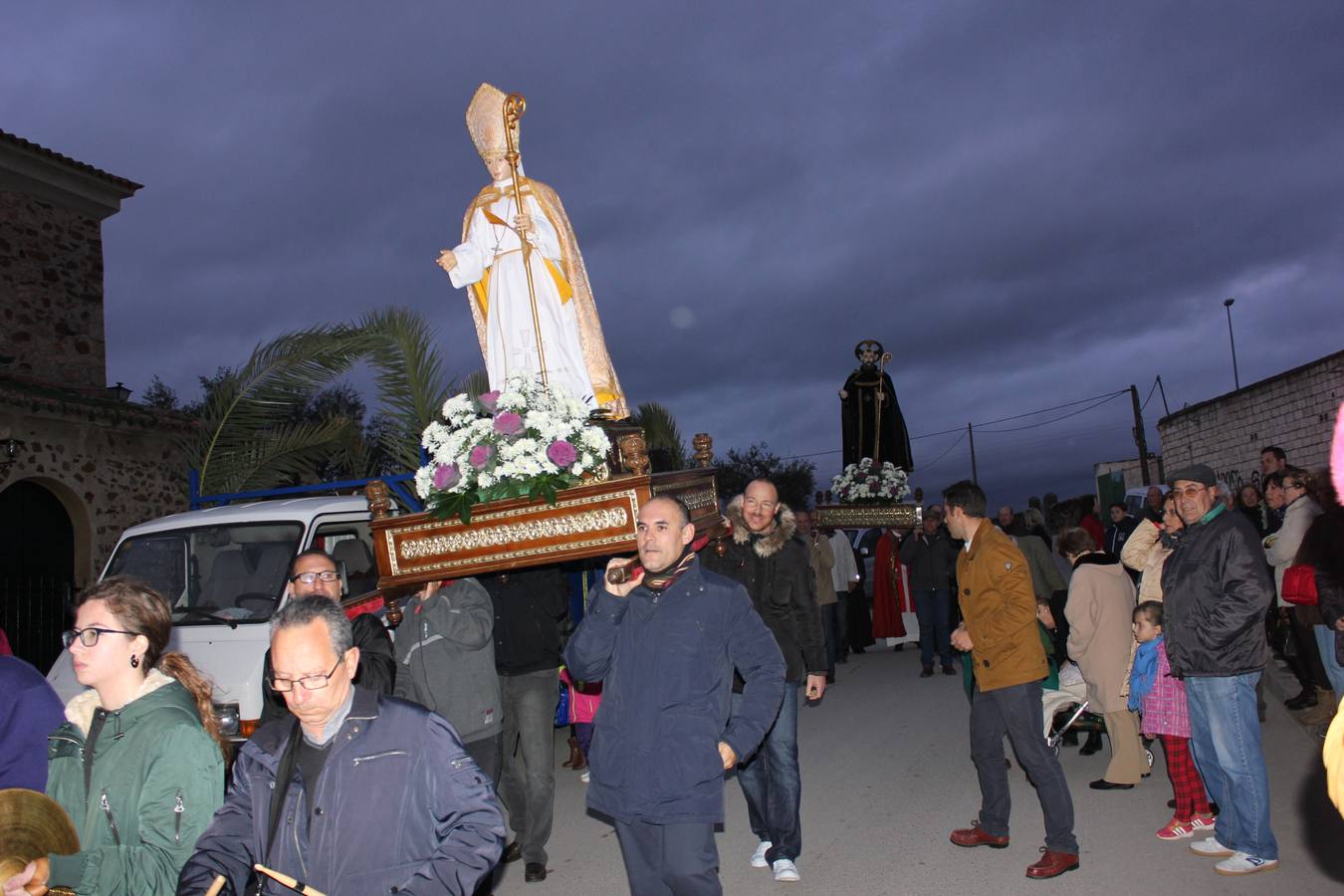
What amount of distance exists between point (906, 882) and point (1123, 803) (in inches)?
83.1

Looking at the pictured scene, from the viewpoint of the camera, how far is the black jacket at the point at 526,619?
247 inches

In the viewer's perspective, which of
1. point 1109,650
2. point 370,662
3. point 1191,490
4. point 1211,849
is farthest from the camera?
point 1109,650

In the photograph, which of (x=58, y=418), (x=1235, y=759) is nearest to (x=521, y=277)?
(x=1235, y=759)

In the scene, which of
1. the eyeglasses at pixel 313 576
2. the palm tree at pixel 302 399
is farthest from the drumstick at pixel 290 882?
the palm tree at pixel 302 399

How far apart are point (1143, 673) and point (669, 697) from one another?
12.7ft

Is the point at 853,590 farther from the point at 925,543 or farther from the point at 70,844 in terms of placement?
the point at 70,844

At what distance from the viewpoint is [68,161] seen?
51.9 feet

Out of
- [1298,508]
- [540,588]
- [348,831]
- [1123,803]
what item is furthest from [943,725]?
[348,831]

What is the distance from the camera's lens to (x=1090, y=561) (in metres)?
7.39

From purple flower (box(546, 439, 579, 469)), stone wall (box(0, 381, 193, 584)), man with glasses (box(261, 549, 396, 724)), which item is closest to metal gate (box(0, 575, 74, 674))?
stone wall (box(0, 381, 193, 584))

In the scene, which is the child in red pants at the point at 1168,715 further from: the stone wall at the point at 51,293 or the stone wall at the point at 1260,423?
the stone wall at the point at 51,293

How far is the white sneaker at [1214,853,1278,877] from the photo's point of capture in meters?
5.27

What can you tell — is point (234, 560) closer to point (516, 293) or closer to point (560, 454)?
point (516, 293)

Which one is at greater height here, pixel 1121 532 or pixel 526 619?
pixel 1121 532
